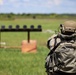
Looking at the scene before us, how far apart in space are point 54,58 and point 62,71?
0.65ft

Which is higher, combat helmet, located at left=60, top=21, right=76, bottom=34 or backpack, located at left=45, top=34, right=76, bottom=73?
combat helmet, located at left=60, top=21, right=76, bottom=34

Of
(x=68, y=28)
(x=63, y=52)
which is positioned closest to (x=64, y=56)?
(x=63, y=52)

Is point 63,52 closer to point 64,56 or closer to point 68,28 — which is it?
point 64,56

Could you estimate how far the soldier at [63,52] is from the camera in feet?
14.5

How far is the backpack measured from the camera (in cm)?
441

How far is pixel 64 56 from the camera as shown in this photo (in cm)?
441

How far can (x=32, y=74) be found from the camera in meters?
9.06

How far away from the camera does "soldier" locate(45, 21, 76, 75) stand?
4414 millimetres

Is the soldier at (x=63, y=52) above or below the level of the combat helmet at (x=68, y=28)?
below

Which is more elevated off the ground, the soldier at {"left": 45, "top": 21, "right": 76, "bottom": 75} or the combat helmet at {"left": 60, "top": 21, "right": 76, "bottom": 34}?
the combat helmet at {"left": 60, "top": 21, "right": 76, "bottom": 34}

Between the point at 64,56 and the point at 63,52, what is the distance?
0.05 meters

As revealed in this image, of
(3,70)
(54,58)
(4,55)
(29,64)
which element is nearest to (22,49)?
(4,55)

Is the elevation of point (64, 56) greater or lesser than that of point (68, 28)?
lesser

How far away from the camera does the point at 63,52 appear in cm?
441
